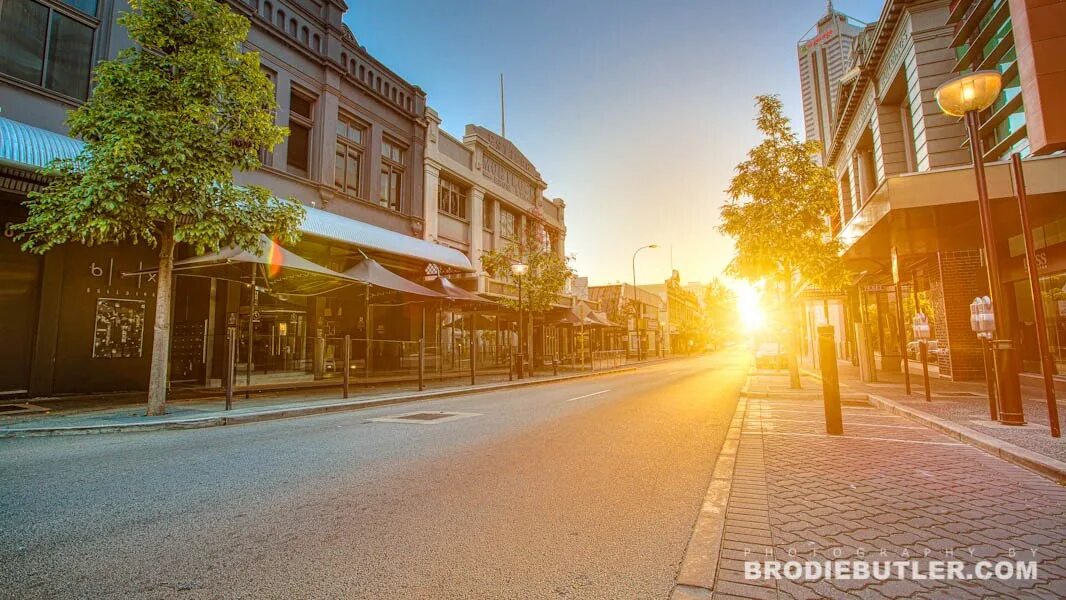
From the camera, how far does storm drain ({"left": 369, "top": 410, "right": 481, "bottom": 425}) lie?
345 inches

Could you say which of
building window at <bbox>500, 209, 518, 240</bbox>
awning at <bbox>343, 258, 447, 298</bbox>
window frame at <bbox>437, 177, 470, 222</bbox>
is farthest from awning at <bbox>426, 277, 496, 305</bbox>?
building window at <bbox>500, 209, 518, 240</bbox>

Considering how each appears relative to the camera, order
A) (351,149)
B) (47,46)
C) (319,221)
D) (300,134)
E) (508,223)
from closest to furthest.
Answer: (47,46)
(319,221)
(300,134)
(351,149)
(508,223)

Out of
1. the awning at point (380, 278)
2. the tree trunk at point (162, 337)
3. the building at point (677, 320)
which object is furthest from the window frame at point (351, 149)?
the building at point (677, 320)

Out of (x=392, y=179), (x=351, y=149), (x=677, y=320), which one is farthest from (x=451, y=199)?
(x=677, y=320)

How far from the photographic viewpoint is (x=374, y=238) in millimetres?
18469

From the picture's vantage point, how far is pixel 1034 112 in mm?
10125

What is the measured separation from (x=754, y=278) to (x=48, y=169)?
51.8 ft

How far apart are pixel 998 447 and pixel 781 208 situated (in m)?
8.54

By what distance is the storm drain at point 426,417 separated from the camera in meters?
8.77

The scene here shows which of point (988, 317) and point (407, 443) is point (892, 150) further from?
point (407, 443)

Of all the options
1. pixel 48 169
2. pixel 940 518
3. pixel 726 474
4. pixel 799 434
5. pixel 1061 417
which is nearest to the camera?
pixel 940 518

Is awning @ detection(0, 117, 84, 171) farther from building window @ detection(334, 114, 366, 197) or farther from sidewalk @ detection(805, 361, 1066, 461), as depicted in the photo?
sidewalk @ detection(805, 361, 1066, 461)

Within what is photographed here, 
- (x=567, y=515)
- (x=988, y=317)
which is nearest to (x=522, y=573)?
(x=567, y=515)

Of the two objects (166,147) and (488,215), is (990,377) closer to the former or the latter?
(166,147)
